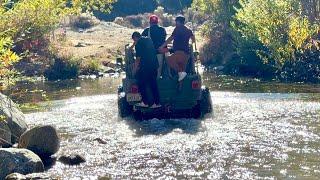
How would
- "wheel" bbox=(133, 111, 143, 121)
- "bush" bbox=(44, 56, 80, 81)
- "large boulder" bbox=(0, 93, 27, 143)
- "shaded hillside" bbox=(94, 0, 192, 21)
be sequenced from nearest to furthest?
"large boulder" bbox=(0, 93, 27, 143), "wheel" bbox=(133, 111, 143, 121), "bush" bbox=(44, 56, 80, 81), "shaded hillside" bbox=(94, 0, 192, 21)

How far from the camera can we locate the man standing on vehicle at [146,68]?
642 inches

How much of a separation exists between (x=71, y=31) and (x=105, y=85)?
27.5 m

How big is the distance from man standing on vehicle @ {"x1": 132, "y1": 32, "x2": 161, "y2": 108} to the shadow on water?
1.91ft

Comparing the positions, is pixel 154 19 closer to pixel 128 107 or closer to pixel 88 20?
pixel 128 107

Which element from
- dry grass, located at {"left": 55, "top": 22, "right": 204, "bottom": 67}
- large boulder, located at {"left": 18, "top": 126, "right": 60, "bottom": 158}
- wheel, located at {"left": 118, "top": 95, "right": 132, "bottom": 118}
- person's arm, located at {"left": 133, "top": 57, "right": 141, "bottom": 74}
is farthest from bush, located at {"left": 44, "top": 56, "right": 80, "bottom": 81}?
large boulder, located at {"left": 18, "top": 126, "right": 60, "bottom": 158}

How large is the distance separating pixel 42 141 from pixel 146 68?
167 inches

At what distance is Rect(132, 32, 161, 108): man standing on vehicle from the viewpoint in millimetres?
16312

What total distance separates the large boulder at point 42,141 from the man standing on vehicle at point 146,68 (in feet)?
12.2

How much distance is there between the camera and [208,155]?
496 inches

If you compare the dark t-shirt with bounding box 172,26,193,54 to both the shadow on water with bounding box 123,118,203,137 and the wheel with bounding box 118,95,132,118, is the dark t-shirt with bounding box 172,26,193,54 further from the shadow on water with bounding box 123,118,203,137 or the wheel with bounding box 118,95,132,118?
the wheel with bounding box 118,95,132,118

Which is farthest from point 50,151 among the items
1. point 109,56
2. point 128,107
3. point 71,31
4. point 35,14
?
point 71,31

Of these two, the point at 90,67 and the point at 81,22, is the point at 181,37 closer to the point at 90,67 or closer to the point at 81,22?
the point at 90,67

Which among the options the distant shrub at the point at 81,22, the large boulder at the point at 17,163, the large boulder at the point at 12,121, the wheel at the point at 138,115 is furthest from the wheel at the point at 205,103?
the distant shrub at the point at 81,22

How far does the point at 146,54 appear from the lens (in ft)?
53.6
